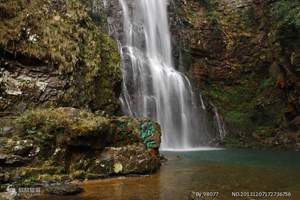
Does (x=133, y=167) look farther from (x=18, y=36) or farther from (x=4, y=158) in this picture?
(x=18, y=36)

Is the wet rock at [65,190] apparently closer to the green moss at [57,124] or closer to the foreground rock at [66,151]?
the foreground rock at [66,151]

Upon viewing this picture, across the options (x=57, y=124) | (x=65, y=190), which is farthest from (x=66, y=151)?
(x=65, y=190)

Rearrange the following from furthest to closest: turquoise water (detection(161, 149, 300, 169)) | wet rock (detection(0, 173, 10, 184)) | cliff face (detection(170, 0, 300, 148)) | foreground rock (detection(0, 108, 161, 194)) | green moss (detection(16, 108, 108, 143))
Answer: cliff face (detection(170, 0, 300, 148)) → turquoise water (detection(161, 149, 300, 169)) → green moss (detection(16, 108, 108, 143)) → foreground rock (detection(0, 108, 161, 194)) → wet rock (detection(0, 173, 10, 184))

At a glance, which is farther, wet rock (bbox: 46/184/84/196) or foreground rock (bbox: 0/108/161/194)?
foreground rock (bbox: 0/108/161/194)

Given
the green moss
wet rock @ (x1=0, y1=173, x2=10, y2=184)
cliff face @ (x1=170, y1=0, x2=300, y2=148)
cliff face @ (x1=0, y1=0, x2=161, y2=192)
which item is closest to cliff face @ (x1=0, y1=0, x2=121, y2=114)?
cliff face @ (x1=0, y1=0, x2=161, y2=192)

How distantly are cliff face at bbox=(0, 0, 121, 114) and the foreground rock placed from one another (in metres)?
1.76

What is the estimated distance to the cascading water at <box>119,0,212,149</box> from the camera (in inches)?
742

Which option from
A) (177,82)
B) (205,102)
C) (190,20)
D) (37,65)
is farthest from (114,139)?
(190,20)

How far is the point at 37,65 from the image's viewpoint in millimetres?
10883

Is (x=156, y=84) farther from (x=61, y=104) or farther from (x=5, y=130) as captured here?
(x=5, y=130)

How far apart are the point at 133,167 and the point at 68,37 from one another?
17.2ft

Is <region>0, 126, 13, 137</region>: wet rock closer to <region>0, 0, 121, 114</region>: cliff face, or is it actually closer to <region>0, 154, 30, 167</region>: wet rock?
<region>0, 154, 30, 167</region>: wet rock

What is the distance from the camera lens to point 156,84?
64.7 ft

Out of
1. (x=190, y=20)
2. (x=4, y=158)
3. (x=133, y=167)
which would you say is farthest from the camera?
(x=190, y=20)
